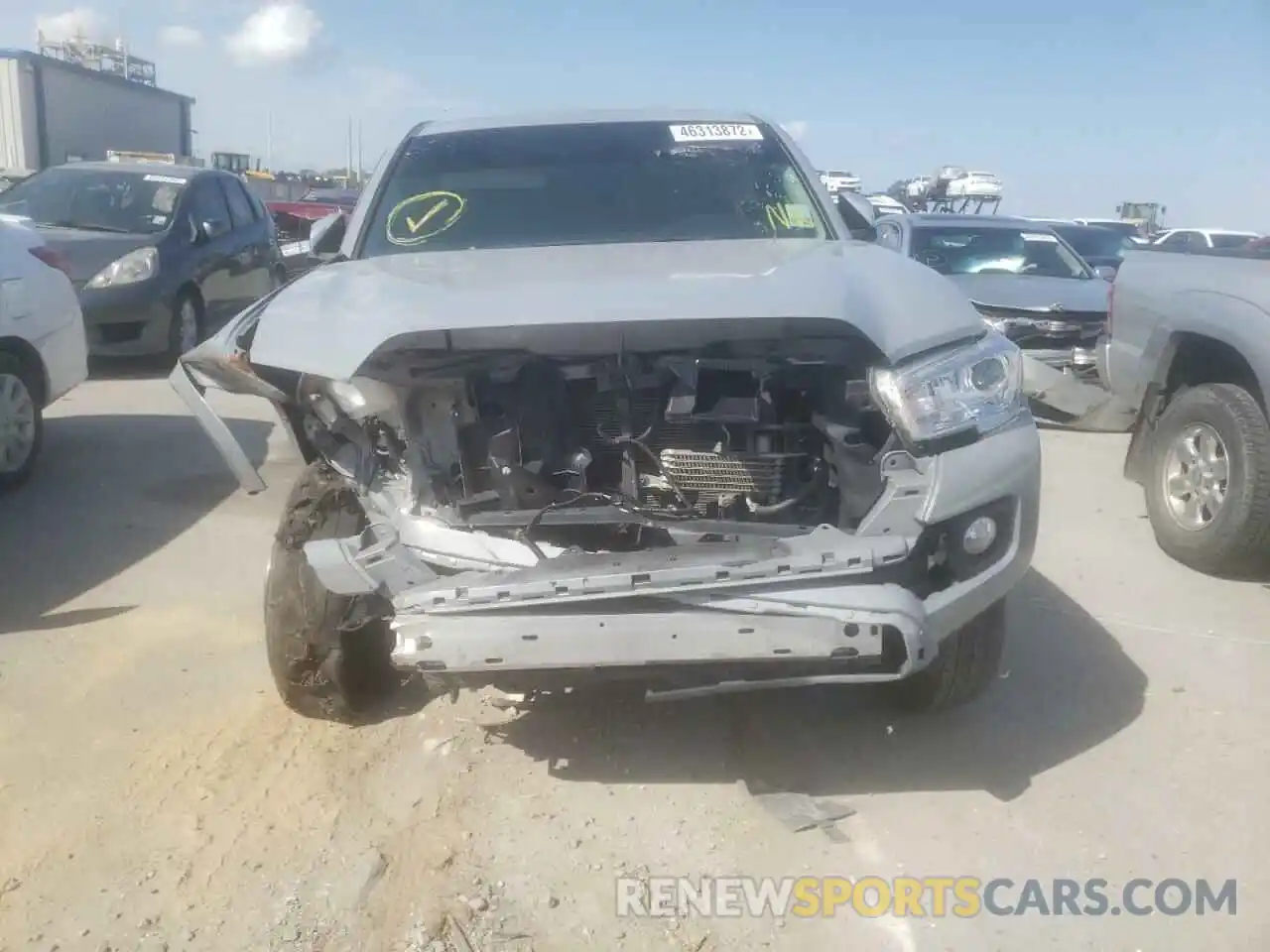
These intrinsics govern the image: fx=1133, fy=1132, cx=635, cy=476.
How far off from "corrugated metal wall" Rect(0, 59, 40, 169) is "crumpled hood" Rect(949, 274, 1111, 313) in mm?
20288

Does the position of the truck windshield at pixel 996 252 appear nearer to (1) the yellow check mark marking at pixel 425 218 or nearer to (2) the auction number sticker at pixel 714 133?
(2) the auction number sticker at pixel 714 133

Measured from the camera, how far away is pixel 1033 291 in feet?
29.1

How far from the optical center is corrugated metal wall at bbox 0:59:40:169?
2242 centimetres

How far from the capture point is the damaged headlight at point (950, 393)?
9.36 ft

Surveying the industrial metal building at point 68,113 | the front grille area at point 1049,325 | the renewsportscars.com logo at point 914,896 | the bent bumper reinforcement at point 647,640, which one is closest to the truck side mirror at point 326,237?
the bent bumper reinforcement at point 647,640

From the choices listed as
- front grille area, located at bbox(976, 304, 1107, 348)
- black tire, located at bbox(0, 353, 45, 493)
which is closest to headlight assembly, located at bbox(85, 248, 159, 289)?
black tire, located at bbox(0, 353, 45, 493)

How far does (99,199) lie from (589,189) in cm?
704

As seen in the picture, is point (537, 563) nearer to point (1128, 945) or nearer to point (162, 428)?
point (1128, 945)

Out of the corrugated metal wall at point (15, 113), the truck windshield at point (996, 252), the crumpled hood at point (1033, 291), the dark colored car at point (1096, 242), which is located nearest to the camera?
the crumpled hood at point (1033, 291)

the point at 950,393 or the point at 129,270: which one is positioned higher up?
the point at 950,393

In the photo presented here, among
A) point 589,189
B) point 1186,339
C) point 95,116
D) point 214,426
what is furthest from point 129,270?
point 95,116

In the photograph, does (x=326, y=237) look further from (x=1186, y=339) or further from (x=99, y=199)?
(x=99, y=199)

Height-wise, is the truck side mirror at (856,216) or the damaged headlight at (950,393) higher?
the truck side mirror at (856,216)

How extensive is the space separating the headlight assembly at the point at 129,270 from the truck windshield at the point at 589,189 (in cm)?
531
